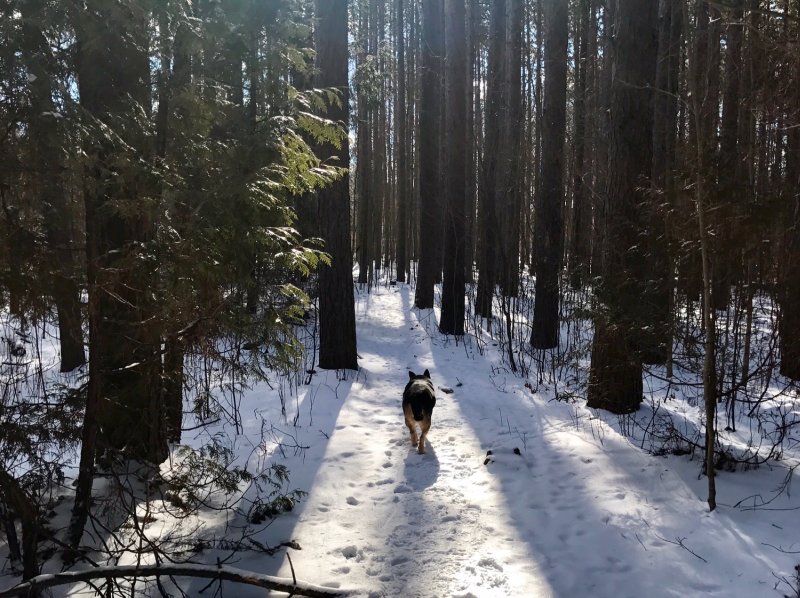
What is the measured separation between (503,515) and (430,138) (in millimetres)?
12292

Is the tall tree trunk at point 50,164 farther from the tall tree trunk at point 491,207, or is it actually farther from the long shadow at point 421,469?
the tall tree trunk at point 491,207

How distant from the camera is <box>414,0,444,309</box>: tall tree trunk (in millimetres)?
14305

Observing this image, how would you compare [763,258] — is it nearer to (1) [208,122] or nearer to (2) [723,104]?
(1) [208,122]

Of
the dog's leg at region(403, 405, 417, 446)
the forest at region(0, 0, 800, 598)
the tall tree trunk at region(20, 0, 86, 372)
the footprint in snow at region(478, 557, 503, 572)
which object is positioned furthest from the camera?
the dog's leg at region(403, 405, 417, 446)

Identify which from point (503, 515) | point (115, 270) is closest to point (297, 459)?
point (503, 515)

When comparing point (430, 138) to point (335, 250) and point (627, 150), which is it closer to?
point (335, 250)

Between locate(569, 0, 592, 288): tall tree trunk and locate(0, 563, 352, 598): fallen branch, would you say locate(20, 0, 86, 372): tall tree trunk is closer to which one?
locate(0, 563, 352, 598): fallen branch

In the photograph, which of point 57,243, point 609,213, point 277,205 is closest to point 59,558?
point 57,243

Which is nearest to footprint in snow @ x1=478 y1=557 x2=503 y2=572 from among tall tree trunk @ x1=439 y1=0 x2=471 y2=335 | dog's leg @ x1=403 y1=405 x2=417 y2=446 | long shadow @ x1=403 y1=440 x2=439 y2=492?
long shadow @ x1=403 y1=440 x2=439 y2=492

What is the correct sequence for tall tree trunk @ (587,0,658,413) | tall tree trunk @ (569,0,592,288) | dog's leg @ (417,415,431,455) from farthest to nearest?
tall tree trunk @ (569,0,592,288) < tall tree trunk @ (587,0,658,413) < dog's leg @ (417,415,431,455)

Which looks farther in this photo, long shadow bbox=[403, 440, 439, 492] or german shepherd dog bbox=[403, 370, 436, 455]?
german shepherd dog bbox=[403, 370, 436, 455]

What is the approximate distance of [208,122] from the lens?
3625 mm

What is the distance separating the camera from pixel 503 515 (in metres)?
4.23

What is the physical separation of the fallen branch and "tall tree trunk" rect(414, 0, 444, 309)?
39.2ft
